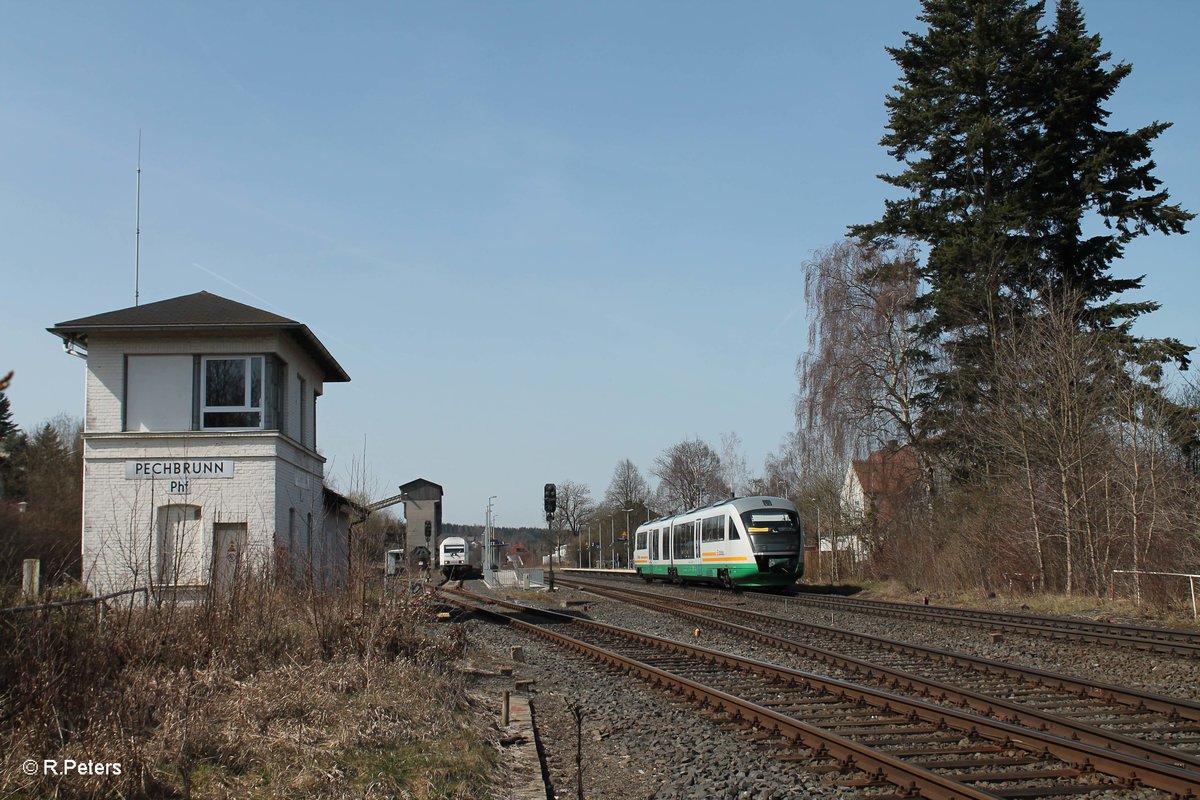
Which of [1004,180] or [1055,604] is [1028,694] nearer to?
[1055,604]

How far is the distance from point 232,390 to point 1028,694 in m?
16.5

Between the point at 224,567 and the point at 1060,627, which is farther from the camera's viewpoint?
the point at 1060,627

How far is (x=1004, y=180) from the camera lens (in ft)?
103

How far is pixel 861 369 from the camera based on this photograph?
3606 centimetres

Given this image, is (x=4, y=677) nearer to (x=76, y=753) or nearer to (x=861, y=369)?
(x=76, y=753)

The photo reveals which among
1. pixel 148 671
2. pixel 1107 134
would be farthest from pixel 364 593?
pixel 1107 134

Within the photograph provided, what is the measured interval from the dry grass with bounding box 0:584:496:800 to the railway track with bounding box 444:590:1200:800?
2630mm

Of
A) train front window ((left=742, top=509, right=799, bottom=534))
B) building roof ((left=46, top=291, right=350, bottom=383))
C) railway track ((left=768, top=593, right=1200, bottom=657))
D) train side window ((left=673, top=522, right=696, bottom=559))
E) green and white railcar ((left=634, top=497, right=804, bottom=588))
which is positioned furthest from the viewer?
train side window ((left=673, top=522, right=696, bottom=559))

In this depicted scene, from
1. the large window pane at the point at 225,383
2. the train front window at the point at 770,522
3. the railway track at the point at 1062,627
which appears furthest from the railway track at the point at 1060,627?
the large window pane at the point at 225,383

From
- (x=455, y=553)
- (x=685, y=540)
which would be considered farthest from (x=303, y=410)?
(x=455, y=553)

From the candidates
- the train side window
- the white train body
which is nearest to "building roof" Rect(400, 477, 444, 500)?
the white train body

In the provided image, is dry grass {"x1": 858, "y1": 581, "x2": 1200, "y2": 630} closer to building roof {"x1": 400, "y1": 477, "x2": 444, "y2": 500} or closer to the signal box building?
the signal box building

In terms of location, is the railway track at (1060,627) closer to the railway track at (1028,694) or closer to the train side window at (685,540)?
the railway track at (1028,694)

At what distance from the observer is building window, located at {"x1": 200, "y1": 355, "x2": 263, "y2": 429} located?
816 inches
